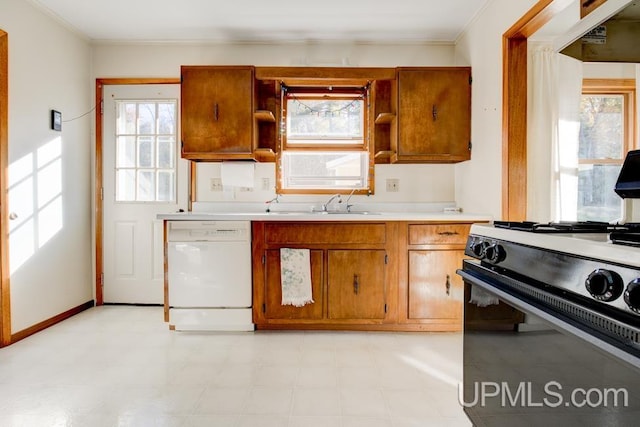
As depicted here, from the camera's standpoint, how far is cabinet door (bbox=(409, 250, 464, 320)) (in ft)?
8.64

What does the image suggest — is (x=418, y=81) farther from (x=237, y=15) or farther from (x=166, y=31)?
(x=166, y=31)

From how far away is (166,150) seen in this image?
3354 mm

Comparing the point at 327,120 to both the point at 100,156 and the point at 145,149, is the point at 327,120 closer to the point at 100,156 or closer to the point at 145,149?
the point at 145,149

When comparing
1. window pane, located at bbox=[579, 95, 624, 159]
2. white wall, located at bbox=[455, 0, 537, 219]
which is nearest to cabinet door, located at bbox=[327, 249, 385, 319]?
white wall, located at bbox=[455, 0, 537, 219]

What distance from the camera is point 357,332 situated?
8.82 ft

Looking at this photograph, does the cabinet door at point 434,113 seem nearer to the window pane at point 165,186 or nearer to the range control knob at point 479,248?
the range control knob at point 479,248

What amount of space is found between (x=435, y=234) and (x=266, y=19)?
2213 millimetres

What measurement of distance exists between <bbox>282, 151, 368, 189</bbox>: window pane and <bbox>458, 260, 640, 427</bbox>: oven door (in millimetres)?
2100

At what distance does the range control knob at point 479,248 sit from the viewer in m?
1.21

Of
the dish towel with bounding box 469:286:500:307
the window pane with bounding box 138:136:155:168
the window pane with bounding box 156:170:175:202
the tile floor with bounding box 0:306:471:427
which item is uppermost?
the window pane with bounding box 138:136:155:168

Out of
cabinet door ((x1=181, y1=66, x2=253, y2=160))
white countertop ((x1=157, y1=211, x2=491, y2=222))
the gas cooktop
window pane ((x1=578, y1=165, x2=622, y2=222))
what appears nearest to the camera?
the gas cooktop

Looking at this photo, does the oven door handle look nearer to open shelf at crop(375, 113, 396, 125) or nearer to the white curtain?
the white curtain

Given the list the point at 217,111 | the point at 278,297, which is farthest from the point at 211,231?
the point at 217,111

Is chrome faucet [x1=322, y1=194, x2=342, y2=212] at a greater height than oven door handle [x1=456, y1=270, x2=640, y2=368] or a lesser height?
greater
